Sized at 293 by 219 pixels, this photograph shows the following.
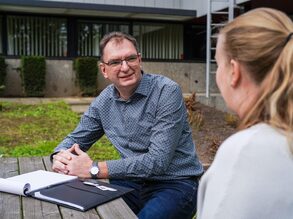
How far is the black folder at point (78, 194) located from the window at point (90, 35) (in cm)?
1354

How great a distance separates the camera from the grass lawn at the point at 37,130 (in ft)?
20.7

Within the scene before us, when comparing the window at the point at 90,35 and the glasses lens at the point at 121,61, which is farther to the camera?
the window at the point at 90,35

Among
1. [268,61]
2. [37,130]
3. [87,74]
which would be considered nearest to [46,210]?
[268,61]

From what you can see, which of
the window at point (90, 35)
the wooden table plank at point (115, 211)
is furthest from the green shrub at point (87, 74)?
the wooden table plank at point (115, 211)

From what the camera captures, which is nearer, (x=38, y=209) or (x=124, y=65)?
(x=38, y=209)

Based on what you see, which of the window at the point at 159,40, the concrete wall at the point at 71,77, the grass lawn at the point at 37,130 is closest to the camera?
the grass lawn at the point at 37,130

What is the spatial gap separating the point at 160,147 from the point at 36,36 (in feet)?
43.4

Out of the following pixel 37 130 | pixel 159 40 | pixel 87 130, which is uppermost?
pixel 159 40

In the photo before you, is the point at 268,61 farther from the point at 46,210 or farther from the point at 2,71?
the point at 2,71

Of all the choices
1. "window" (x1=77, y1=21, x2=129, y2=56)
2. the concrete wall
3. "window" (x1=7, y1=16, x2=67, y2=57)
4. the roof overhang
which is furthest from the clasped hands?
"window" (x1=77, y1=21, x2=129, y2=56)

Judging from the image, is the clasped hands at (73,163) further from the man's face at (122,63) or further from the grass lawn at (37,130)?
the grass lawn at (37,130)

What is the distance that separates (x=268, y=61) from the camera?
1269mm

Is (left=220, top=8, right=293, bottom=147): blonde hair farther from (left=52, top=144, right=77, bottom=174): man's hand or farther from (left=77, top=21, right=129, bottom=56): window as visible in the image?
(left=77, top=21, right=129, bottom=56): window

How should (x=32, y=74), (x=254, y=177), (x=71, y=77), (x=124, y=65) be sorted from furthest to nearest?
(x=71, y=77) < (x=32, y=74) < (x=124, y=65) < (x=254, y=177)
